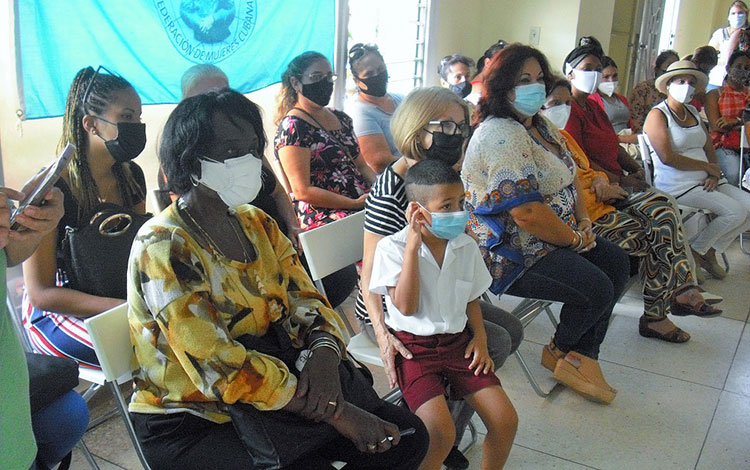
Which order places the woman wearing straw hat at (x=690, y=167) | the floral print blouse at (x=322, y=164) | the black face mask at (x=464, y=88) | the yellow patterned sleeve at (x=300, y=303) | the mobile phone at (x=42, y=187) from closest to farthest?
the mobile phone at (x=42, y=187) → the yellow patterned sleeve at (x=300, y=303) → the floral print blouse at (x=322, y=164) → the woman wearing straw hat at (x=690, y=167) → the black face mask at (x=464, y=88)

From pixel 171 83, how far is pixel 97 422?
1605mm

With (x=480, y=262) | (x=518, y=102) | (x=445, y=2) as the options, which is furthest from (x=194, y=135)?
(x=445, y=2)

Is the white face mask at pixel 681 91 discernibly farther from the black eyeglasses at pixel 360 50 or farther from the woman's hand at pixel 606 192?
the black eyeglasses at pixel 360 50

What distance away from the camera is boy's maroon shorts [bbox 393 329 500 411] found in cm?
213

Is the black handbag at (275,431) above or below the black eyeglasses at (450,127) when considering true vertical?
below

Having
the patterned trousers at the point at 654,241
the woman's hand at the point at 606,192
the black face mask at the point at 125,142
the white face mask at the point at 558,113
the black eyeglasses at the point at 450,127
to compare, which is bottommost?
the patterned trousers at the point at 654,241

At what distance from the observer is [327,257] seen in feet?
8.36

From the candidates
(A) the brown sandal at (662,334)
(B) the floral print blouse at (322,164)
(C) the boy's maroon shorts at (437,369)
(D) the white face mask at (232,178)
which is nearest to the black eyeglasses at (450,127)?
(C) the boy's maroon shorts at (437,369)

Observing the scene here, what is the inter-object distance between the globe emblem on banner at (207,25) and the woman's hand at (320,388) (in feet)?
6.87

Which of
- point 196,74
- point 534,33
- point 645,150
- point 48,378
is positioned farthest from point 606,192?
point 534,33

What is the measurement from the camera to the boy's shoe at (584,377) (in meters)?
2.97

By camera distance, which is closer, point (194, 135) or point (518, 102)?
point (194, 135)

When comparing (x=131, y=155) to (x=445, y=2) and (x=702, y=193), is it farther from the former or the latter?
(x=445, y=2)

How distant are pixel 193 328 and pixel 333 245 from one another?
1027 mm
